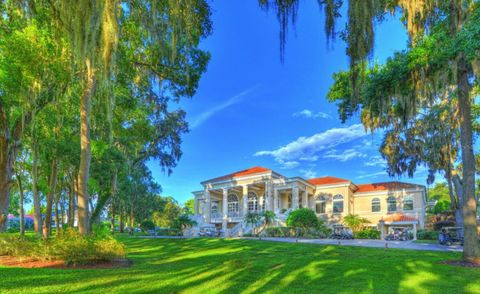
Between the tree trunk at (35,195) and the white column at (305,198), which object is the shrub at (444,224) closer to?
the white column at (305,198)

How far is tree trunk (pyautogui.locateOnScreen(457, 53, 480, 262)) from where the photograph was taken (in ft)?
33.1

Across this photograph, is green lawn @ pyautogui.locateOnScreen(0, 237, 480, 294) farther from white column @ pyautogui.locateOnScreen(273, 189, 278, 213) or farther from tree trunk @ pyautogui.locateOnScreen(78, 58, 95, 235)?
white column @ pyautogui.locateOnScreen(273, 189, 278, 213)

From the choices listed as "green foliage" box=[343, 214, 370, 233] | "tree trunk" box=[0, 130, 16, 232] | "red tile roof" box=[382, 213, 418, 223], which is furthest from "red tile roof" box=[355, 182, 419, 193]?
"tree trunk" box=[0, 130, 16, 232]

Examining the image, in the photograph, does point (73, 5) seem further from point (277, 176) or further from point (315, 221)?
point (277, 176)

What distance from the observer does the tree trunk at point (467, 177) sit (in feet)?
33.1

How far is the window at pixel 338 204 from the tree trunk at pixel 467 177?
24749 mm

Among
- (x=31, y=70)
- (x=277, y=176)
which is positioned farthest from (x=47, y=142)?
(x=277, y=176)

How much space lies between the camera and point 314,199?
37000 millimetres

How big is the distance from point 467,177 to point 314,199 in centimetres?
2704

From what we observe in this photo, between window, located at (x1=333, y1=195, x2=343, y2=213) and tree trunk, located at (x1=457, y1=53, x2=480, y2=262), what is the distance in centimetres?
2475

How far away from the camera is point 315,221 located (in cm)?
2753

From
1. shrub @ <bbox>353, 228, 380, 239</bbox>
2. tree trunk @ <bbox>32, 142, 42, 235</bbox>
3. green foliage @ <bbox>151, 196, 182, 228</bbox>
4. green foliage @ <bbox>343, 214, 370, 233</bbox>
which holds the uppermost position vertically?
tree trunk @ <bbox>32, 142, 42, 235</bbox>

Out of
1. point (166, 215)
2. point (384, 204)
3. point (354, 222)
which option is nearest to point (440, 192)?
point (384, 204)

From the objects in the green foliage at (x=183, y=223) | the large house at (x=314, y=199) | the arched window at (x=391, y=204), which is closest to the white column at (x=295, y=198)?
the large house at (x=314, y=199)
